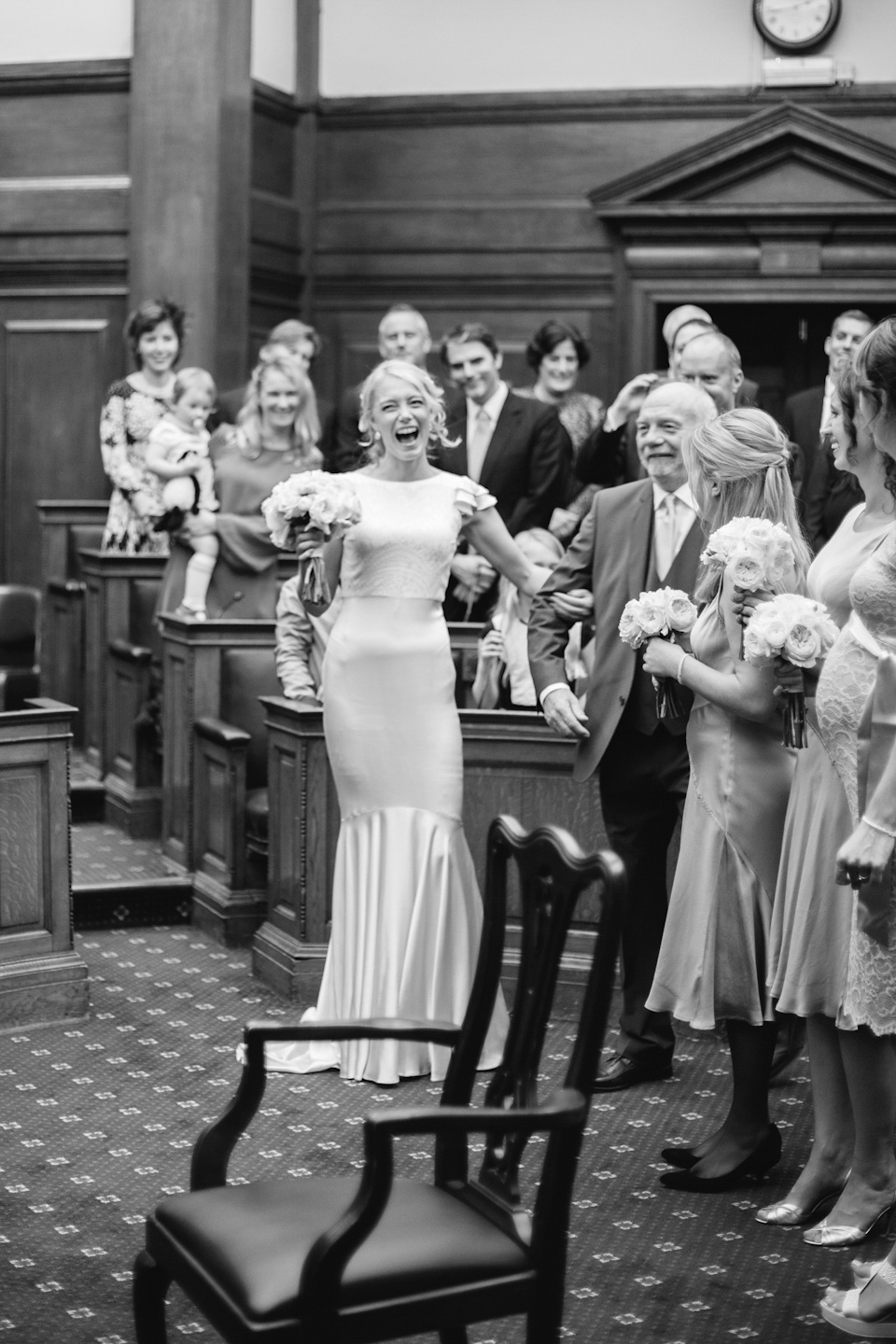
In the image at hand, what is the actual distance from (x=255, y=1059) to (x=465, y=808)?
257cm

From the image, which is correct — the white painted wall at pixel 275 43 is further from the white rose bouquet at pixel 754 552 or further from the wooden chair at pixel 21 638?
the white rose bouquet at pixel 754 552

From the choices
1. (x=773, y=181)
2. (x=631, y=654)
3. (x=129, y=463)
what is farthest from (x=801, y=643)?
(x=773, y=181)

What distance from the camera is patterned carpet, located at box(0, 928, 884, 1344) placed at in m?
3.17

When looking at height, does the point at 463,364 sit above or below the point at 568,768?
above

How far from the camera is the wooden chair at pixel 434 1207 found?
7.41 ft

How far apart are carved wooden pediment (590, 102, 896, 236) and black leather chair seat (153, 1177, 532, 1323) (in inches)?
281

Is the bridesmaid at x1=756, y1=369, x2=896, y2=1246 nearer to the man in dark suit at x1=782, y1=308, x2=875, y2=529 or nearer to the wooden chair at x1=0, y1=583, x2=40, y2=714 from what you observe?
the man in dark suit at x1=782, y1=308, x2=875, y2=529

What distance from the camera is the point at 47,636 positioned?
779 centimetres

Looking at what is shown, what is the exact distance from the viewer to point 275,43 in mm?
9375

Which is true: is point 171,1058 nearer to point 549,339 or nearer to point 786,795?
point 786,795

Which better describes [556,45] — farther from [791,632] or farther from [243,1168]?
[243,1168]

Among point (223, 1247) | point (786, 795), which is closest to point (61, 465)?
point (786, 795)

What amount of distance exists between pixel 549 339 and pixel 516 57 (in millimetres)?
2873

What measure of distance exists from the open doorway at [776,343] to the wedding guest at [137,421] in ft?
9.17
